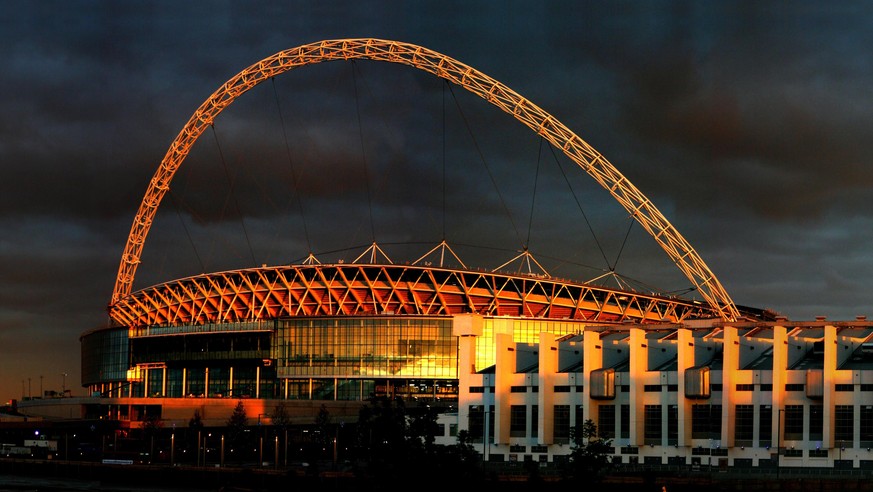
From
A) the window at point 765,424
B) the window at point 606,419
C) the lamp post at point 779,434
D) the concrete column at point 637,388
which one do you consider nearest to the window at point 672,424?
the concrete column at point 637,388

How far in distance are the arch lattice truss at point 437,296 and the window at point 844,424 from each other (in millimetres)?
79794

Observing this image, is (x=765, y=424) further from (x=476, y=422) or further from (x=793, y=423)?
(x=476, y=422)

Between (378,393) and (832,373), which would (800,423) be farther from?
(378,393)

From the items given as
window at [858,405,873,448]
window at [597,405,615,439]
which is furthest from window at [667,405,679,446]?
window at [858,405,873,448]

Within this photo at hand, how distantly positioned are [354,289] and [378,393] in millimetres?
16892

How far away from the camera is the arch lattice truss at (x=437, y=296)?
17288cm

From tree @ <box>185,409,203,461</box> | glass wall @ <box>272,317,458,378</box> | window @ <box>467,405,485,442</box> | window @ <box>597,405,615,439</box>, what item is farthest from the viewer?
glass wall @ <box>272,317,458,378</box>

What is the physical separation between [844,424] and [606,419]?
19.3 meters

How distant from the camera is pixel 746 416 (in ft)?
310

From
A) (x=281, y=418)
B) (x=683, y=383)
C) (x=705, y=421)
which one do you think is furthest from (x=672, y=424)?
(x=281, y=418)

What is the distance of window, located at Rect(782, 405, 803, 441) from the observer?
92188 millimetres

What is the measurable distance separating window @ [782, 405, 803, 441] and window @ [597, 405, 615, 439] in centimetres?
1418

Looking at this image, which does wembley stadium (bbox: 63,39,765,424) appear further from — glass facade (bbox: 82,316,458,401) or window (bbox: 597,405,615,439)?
window (bbox: 597,405,615,439)

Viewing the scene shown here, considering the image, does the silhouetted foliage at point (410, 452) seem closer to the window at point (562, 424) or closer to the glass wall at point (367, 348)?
the window at point (562, 424)
